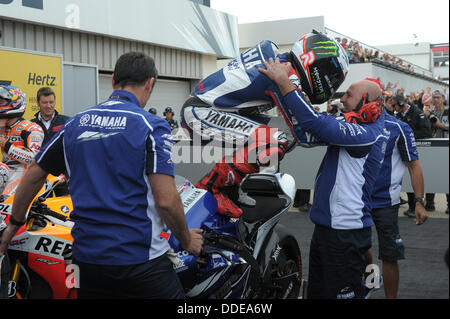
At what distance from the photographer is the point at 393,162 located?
4.54 meters

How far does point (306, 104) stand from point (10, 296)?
2.06 metres

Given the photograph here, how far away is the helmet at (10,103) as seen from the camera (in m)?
4.52

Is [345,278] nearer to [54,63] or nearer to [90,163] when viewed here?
[90,163]

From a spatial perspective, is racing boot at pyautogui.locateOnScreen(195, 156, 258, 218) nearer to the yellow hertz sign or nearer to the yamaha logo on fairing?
A: the yamaha logo on fairing

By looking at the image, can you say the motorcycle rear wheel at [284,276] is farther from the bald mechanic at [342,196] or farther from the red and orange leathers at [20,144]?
the red and orange leathers at [20,144]

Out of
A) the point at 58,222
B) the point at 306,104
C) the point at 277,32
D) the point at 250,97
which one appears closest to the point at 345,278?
the point at 306,104

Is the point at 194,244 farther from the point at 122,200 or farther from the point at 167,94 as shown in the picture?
the point at 167,94

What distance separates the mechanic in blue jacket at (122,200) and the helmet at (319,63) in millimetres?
1253

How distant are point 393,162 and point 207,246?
7.31 ft

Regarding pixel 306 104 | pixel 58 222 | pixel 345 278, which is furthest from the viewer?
pixel 58 222

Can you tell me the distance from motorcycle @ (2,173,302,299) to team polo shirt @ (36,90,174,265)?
1.85 ft

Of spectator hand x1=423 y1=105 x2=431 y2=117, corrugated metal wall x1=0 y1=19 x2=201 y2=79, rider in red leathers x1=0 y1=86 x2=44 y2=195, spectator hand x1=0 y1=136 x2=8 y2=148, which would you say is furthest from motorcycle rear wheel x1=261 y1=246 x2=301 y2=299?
corrugated metal wall x1=0 y1=19 x2=201 y2=79

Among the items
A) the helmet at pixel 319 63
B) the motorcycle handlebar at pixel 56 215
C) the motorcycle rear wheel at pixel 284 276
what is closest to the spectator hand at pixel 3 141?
the motorcycle handlebar at pixel 56 215
